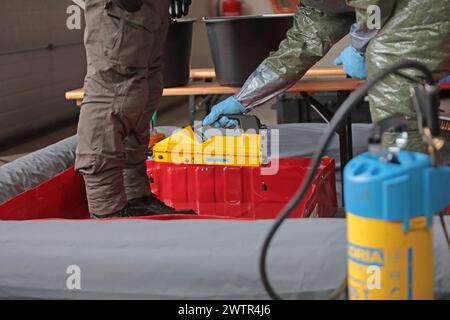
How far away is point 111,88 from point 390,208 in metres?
0.99

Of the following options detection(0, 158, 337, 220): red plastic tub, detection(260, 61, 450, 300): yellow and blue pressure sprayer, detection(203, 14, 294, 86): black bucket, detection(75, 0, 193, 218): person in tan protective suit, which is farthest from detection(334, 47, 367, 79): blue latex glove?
detection(260, 61, 450, 300): yellow and blue pressure sprayer

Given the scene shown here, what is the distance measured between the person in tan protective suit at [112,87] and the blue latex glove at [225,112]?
16.6 inches

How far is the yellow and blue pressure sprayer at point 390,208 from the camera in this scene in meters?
0.96

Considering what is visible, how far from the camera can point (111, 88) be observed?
176 centimetres

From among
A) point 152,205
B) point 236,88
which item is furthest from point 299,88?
point 152,205

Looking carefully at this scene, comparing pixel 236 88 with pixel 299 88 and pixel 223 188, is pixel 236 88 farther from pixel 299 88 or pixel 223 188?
pixel 223 188

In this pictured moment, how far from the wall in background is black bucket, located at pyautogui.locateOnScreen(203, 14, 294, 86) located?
77.6 inches

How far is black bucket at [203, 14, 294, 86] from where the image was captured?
2879mm

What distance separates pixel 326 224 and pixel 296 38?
101 centimetres

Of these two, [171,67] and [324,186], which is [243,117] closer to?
[324,186]

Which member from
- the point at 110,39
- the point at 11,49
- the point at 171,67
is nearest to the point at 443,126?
the point at 171,67

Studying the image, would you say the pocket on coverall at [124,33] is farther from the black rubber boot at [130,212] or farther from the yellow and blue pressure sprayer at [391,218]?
the yellow and blue pressure sprayer at [391,218]

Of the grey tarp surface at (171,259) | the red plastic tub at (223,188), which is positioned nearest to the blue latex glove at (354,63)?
the red plastic tub at (223,188)
